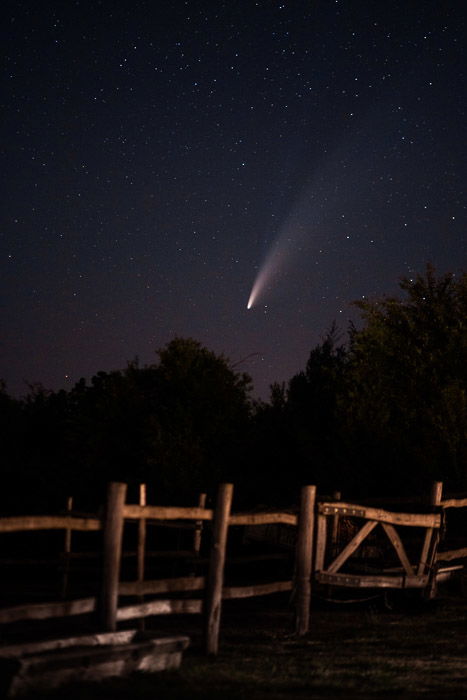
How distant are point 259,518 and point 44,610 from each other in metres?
3.16

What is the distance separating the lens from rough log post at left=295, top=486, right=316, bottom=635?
32.6 ft

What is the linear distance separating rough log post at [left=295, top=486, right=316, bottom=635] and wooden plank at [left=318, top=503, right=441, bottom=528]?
2.07 feet

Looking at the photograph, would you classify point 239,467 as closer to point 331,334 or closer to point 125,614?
point 331,334

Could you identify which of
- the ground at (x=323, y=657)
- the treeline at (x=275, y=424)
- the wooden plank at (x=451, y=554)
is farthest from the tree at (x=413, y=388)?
Result: the ground at (x=323, y=657)

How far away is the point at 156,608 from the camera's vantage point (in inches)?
311

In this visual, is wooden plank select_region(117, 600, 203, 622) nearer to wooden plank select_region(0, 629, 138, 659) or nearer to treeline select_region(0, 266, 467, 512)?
wooden plank select_region(0, 629, 138, 659)

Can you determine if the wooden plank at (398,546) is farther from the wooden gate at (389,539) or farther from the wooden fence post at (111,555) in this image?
the wooden fence post at (111,555)

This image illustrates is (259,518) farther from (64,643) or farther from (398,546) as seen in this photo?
(64,643)

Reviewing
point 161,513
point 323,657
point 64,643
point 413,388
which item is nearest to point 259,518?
point 161,513

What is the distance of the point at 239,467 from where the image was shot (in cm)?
3597

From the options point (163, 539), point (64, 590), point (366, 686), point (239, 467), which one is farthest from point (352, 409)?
point (366, 686)

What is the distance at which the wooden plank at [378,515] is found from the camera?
10.8 m

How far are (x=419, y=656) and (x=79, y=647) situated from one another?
3973 millimetres

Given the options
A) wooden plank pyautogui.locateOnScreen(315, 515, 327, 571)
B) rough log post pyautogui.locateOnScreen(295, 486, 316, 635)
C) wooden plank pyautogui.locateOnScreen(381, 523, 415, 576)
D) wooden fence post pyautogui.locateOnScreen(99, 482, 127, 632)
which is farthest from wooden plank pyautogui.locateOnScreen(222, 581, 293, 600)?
wooden plank pyautogui.locateOnScreen(381, 523, 415, 576)
